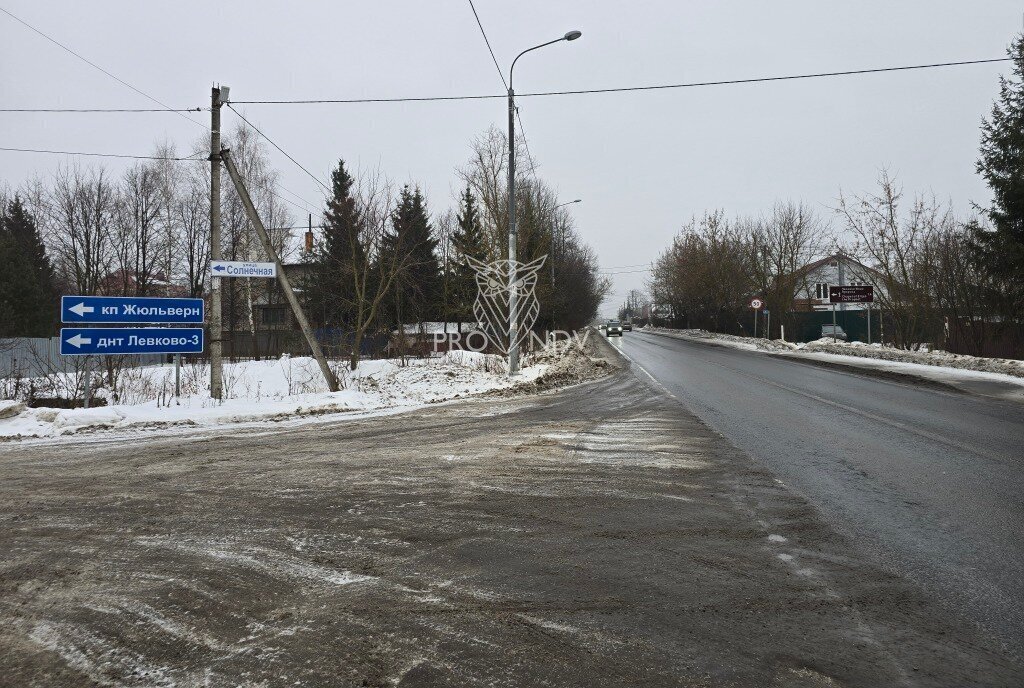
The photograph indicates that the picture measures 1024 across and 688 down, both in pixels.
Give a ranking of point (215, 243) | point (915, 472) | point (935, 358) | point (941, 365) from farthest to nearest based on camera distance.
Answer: point (935, 358), point (941, 365), point (215, 243), point (915, 472)

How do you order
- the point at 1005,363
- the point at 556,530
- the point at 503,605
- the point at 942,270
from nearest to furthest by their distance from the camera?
the point at 503,605 → the point at 556,530 → the point at 1005,363 → the point at 942,270

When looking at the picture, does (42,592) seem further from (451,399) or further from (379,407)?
(451,399)

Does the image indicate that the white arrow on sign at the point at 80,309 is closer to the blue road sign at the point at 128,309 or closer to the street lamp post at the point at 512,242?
the blue road sign at the point at 128,309

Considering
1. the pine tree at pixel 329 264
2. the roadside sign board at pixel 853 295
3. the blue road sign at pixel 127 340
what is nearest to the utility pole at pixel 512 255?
the blue road sign at pixel 127 340

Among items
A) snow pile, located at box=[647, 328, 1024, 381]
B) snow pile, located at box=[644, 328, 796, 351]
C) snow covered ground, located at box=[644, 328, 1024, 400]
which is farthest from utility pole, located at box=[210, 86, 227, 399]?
snow pile, located at box=[644, 328, 796, 351]

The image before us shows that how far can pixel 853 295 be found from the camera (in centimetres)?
3119

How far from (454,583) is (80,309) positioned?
36.6 feet

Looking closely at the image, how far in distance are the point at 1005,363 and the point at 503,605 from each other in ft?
67.0

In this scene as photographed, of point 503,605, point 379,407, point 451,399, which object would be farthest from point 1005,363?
point 503,605

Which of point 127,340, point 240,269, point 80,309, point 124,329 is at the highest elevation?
point 240,269

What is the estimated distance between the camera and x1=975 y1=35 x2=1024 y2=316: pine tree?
1983cm

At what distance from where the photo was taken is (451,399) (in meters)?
14.4

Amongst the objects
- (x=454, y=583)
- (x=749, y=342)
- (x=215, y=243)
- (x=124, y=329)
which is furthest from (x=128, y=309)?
(x=749, y=342)

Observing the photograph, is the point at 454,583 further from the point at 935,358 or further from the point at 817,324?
the point at 817,324
